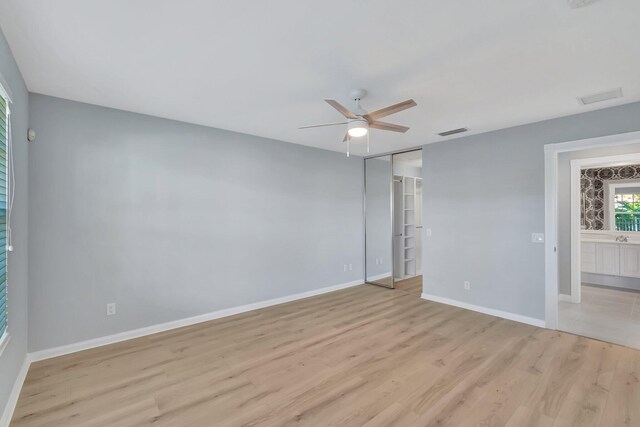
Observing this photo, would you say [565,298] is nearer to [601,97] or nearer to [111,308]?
[601,97]

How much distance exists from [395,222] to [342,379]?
13.1 ft

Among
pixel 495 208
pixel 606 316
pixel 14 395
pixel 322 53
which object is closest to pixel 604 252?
pixel 606 316

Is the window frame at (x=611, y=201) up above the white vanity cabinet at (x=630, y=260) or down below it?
above

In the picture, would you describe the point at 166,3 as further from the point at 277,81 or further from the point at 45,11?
the point at 277,81

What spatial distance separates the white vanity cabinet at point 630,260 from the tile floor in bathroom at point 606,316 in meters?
0.33

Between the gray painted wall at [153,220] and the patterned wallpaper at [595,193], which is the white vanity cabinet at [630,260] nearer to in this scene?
the patterned wallpaper at [595,193]

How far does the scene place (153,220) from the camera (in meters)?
3.45

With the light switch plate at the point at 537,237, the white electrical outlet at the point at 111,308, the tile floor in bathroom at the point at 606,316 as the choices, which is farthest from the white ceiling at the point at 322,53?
the tile floor in bathroom at the point at 606,316

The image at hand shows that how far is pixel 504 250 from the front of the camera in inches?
156

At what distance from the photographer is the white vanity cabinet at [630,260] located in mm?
5012

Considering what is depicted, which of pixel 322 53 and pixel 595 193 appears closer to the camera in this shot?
pixel 322 53

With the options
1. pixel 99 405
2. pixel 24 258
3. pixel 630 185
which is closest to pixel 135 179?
pixel 24 258

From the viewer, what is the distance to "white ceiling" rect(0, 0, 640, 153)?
1.68 m

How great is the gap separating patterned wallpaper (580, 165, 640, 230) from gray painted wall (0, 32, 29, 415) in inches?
344
